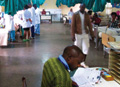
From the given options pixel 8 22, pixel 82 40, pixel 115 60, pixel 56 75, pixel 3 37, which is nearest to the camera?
pixel 56 75

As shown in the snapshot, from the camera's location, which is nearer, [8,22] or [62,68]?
[62,68]

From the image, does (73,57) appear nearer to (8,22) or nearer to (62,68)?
(62,68)

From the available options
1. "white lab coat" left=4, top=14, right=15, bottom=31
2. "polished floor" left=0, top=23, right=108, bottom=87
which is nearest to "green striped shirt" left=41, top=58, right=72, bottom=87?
"polished floor" left=0, top=23, right=108, bottom=87

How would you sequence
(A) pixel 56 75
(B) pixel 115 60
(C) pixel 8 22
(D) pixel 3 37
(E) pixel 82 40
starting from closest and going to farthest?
(A) pixel 56 75
(B) pixel 115 60
(E) pixel 82 40
(D) pixel 3 37
(C) pixel 8 22

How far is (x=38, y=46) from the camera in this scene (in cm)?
785

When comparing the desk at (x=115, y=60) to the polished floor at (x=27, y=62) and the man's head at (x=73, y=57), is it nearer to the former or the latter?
the man's head at (x=73, y=57)

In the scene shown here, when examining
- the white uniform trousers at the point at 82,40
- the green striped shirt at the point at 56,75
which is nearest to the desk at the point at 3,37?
the white uniform trousers at the point at 82,40

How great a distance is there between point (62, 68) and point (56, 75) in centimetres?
8

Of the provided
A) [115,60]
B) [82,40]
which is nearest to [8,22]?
[82,40]

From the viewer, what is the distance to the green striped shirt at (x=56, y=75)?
1504 millimetres

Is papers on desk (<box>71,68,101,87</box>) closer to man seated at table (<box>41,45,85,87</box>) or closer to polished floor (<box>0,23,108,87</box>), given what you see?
man seated at table (<box>41,45,85,87</box>)

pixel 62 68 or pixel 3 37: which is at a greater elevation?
pixel 62 68

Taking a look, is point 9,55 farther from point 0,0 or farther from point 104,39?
point 104,39

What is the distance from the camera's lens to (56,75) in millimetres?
1517
